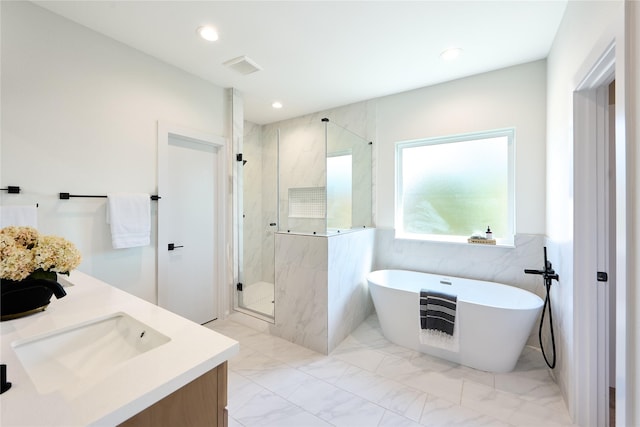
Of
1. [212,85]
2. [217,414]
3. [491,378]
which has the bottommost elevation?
[491,378]

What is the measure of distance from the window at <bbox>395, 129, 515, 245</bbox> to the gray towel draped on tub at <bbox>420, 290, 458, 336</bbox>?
0.95 m

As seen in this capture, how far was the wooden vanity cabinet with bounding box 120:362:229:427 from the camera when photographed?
0.70 m

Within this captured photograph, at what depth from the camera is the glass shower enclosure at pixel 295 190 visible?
2646mm

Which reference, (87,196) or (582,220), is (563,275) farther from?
(87,196)

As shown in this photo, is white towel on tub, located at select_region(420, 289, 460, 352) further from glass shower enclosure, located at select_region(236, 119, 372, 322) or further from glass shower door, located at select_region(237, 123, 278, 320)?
glass shower door, located at select_region(237, 123, 278, 320)

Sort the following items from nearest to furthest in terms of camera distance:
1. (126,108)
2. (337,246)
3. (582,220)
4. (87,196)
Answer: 1. (582,220)
2. (87,196)
3. (126,108)
4. (337,246)

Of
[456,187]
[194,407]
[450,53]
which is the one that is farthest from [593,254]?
[194,407]

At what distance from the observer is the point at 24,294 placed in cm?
100

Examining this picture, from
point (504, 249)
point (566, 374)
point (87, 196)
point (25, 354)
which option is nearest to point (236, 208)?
point (87, 196)

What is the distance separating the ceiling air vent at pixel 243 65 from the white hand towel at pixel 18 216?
1.90m

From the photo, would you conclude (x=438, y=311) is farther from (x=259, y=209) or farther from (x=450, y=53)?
(x=259, y=209)

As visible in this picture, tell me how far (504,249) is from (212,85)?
11.6ft

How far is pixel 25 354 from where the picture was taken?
0.87 m

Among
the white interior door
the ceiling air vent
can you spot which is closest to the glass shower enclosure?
the white interior door
